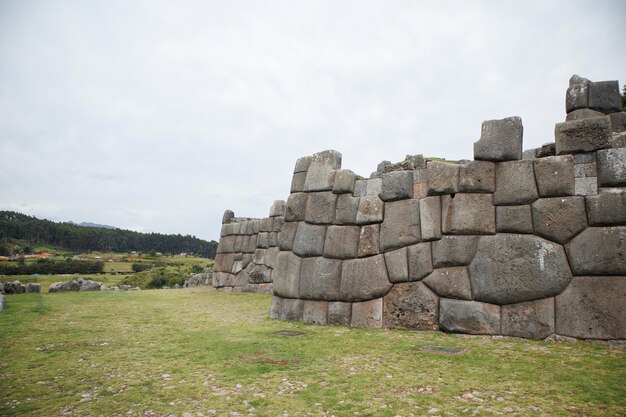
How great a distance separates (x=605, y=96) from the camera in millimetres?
6820

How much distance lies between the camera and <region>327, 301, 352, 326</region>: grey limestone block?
7284mm

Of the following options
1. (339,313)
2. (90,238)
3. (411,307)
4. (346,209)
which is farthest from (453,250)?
(90,238)

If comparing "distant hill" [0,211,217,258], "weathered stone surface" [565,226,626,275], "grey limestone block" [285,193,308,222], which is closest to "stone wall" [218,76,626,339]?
"weathered stone surface" [565,226,626,275]

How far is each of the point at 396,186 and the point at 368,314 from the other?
2.48 m

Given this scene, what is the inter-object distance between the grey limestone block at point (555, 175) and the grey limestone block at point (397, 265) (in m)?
2.43

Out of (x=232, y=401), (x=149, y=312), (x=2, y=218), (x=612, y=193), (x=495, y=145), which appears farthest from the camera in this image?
(x=2, y=218)

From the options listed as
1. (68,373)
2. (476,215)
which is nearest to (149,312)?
(68,373)

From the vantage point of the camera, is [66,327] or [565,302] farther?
[66,327]

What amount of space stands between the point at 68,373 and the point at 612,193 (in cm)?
735

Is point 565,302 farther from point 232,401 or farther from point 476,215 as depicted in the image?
point 232,401

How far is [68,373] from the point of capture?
4.18 m

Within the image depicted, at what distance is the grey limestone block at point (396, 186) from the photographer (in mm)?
7100

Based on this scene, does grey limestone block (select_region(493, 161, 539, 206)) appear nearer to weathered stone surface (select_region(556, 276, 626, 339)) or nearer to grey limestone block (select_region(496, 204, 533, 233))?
grey limestone block (select_region(496, 204, 533, 233))

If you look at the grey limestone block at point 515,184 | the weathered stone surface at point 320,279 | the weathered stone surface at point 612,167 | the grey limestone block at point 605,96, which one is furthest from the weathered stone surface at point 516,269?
the grey limestone block at point 605,96
